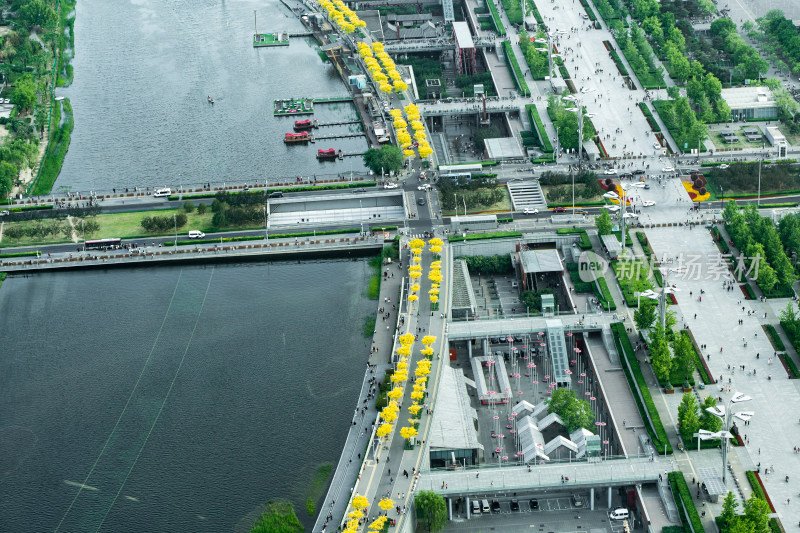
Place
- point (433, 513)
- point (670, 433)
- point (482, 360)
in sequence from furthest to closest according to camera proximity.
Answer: point (482, 360) → point (670, 433) → point (433, 513)

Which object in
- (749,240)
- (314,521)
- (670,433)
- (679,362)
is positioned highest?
(749,240)

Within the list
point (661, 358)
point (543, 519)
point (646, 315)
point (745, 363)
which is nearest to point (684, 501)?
point (543, 519)

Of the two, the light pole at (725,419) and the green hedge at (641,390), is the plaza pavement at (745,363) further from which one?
the green hedge at (641,390)

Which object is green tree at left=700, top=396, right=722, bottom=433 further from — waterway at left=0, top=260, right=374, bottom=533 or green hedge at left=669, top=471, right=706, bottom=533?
waterway at left=0, top=260, right=374, bottom=533

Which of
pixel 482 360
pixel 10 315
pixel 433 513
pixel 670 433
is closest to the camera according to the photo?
pixel 433 513

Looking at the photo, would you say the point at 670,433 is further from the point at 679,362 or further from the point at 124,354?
the point at 124,354

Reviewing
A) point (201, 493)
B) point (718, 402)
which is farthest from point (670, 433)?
point (201, 493)

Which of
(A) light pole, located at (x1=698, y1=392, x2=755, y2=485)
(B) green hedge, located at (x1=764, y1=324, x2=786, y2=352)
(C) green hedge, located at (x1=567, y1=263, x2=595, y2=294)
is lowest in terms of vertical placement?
(A) light pole, located at (x1=698, y1=392, x2=755, y2=485)

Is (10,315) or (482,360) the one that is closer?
(482,360)

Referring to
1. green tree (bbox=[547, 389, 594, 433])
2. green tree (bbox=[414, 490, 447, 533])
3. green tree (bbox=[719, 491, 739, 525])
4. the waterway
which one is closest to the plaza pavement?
green tree (bbox=[719, 491, 739, 525])
